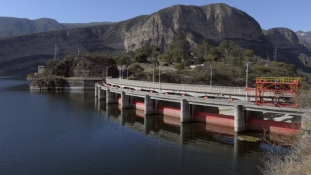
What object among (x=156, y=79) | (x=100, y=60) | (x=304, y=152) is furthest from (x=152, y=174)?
(x=100, y=60)

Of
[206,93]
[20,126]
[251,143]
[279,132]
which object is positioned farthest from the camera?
[206,93]

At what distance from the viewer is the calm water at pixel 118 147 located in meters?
33.8

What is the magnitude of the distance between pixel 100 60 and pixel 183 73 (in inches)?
2467

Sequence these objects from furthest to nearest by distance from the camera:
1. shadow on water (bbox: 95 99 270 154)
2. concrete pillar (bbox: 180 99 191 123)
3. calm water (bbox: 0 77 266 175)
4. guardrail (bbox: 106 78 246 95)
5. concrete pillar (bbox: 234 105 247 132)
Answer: guardrail (bbox: 106 78 246 95)
concrete pillar (bbox: 180 99 191 123)
concrete pillar (bbox: 234 105 247 132)
shadow on water (bbox: 95 99 270 154)
calm water (bbox: 0 77 266 175)

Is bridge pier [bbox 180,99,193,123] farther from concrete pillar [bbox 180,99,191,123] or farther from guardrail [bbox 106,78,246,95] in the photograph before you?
guardrail [bbox 106,78,246,95]

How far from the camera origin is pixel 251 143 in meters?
43.5

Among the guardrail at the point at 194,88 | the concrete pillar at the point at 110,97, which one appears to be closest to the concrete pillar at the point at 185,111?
the guardrail at the point at 194,88

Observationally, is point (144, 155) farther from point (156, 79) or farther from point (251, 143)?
point (156, 79)

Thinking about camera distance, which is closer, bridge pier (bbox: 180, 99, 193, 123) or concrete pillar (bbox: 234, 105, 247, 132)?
concrete pillar (bbox: 234, 105, 247, 132)

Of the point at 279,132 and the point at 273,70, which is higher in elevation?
the point at 273,70

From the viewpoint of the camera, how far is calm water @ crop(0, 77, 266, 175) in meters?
33.8

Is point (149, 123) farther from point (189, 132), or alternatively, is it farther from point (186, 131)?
point (189, 132)

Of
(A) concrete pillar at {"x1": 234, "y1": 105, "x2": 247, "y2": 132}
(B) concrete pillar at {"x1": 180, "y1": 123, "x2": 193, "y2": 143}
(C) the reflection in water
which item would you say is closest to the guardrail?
(C) the reflection in water

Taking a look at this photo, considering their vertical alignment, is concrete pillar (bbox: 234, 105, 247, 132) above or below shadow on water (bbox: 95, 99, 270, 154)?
above
